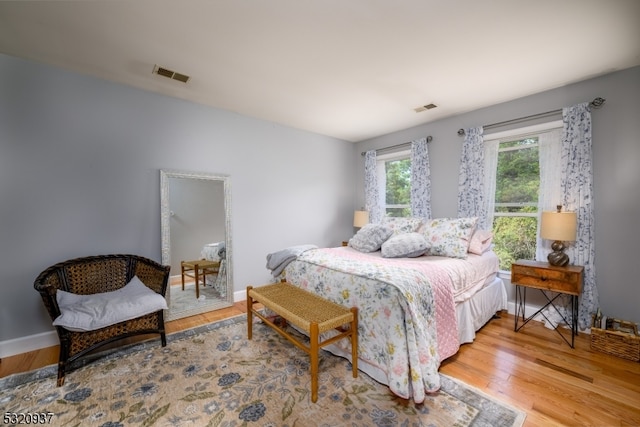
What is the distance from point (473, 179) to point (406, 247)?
1.43m

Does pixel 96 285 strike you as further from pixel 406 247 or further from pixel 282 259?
pixel 406 247

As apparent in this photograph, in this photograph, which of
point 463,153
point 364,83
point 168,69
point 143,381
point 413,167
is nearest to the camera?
point 143,381

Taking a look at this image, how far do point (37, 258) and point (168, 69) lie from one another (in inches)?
80.6

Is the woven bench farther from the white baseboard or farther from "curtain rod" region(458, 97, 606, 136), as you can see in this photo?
"curtain rod" region(458, 97, 606, 136)

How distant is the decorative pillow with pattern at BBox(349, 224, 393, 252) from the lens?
318 centimetres

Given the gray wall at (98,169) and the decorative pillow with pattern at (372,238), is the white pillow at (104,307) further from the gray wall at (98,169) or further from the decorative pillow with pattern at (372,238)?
the decorative pillow with pattern at (372,238)

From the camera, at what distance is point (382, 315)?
1.80m

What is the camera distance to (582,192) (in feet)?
8.51

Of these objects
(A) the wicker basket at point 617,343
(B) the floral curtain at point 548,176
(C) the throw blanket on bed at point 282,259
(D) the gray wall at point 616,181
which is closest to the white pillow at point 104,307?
(C) the throw blanket on bed at point 282,259

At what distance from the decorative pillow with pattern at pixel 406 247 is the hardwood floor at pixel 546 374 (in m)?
0.95

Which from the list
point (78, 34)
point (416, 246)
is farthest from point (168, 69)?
point (416, 246)

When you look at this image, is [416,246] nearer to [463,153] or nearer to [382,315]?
[382,315]

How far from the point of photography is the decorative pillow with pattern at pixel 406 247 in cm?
277

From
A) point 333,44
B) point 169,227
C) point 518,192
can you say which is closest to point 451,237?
point 518,192
